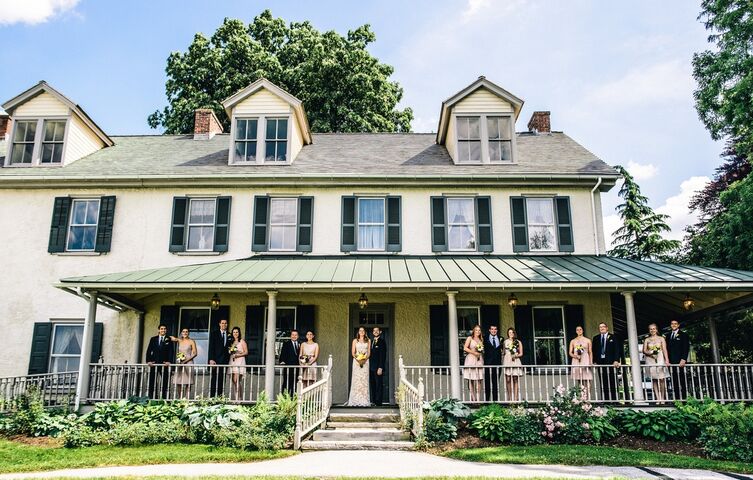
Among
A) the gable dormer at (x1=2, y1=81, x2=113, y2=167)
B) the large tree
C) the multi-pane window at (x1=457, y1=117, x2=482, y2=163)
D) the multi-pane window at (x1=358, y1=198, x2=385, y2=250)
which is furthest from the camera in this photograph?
the large tree

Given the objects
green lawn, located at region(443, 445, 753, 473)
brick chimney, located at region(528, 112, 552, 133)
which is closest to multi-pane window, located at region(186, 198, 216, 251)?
green lawn, located at region(443, 445, 753, 473)

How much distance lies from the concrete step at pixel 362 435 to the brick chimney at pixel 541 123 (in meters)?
11.7

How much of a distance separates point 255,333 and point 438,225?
5188 mm

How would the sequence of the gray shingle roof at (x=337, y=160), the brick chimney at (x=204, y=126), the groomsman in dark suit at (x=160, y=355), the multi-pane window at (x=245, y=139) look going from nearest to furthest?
the groomsman in dark suit at (x=160, y=355)
the gray shingle roof at (x=337, y=160)
the multi-pane window at (x=245, y=139)
the brick chimney at (x=204, y=126)

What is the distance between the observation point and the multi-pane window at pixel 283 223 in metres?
14.8

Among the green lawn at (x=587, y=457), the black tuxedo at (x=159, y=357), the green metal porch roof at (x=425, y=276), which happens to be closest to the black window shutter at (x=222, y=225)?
the green metal porch roof at (x=425, y=276)

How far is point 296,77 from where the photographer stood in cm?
2780

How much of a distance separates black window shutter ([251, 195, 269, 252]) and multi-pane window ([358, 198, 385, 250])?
2.35 metres

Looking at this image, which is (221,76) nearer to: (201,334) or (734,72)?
(201,334)

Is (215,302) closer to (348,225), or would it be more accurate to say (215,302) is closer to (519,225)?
(348,225)

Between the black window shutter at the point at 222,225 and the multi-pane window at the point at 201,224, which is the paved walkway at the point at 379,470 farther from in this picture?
the multi-pane window at the point at 201,224

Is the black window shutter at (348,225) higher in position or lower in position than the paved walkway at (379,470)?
higher

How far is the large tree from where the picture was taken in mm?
27156

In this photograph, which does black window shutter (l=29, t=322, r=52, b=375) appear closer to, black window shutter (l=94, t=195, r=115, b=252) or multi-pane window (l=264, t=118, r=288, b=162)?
black window shutter (l=94, t=195, r=115, b=252)
